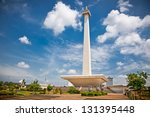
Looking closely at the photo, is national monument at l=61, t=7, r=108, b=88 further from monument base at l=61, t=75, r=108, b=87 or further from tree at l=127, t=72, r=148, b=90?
tree at l=127, t=72, r=148, b=90

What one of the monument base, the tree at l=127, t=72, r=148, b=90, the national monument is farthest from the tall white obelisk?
the tree at l=127, t=72, r=148, b=90

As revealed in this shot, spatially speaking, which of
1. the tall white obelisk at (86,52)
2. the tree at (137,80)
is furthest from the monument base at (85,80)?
the tree at (137,80)

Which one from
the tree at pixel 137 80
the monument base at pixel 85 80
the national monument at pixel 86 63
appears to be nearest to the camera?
the tree at pixel 137 80

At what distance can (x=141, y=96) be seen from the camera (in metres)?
7.25

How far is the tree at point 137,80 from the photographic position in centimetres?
1080

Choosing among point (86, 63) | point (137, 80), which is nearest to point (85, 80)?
point (86, 63)

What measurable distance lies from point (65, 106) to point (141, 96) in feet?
10.1

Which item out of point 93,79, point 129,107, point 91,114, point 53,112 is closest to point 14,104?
point 53,112

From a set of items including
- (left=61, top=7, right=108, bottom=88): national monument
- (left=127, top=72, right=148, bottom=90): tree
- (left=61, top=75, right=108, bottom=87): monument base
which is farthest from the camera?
(left=61, top=7, right=108, bottom=88): national monument

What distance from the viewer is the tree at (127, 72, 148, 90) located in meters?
10.8

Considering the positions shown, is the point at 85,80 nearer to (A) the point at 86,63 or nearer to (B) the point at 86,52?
(A) the point at 86,63

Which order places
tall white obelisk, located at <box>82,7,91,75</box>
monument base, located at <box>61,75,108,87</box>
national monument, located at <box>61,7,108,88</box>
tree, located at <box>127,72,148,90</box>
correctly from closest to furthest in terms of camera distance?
tree, located at <box>127,72,148,90</box> → monument base, located at <box>61,75,108,87</box> → national monument, located at <box>61,7,108,88</box> → tall white obelisk, located at <box>82,7,91,75</box>

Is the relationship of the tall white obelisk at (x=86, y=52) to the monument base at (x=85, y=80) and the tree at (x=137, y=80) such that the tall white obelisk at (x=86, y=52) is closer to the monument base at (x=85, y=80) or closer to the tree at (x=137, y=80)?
the monument base at (x=85, y=80)

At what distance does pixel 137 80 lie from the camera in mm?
11148
